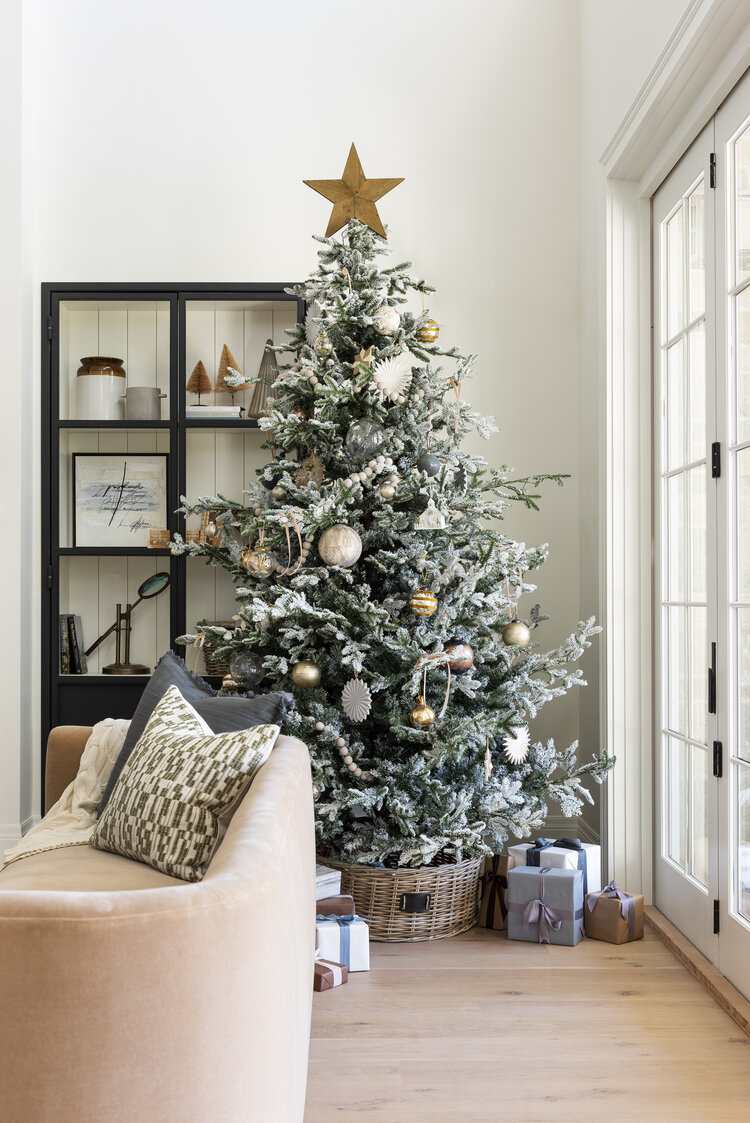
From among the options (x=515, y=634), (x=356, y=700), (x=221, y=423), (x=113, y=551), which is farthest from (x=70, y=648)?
(x=515, y=634)

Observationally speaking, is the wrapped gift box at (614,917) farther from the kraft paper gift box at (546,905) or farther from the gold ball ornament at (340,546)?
the gold ball ornament at (340,546)

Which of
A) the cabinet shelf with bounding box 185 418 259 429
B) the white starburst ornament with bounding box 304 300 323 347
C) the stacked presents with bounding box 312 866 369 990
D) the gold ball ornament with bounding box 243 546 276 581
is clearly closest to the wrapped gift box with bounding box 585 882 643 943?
the stacked presents with bounding box 312 866 369 990

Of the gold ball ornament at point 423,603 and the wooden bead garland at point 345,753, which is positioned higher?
the gold ball ornament at point 423,603

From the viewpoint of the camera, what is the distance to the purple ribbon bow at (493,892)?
2.77m

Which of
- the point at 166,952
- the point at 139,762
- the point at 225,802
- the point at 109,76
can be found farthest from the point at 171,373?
the point at 166,952

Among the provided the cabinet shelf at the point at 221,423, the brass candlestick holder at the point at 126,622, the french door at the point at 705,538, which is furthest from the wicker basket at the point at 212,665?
the french door at the point at 705,538

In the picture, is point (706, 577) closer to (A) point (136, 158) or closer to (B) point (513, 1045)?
(B) point (513, 1045)

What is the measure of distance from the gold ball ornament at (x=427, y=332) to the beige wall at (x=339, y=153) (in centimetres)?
77

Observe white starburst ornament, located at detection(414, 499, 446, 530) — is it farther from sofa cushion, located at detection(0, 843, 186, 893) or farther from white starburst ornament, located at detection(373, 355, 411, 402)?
sofa cushion, located at detection(0, 843, 186, 893)

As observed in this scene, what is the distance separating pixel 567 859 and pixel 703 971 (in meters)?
0.49

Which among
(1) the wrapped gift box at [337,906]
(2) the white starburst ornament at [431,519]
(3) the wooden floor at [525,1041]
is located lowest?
(3) the wooden floor at [525,1041]

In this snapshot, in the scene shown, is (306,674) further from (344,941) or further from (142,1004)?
(142,1004)

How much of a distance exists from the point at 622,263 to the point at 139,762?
2290mm

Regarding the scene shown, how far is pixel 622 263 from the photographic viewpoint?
306 cm
